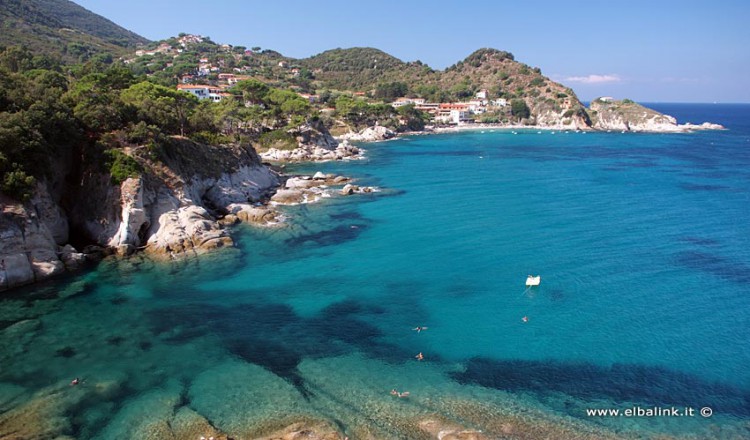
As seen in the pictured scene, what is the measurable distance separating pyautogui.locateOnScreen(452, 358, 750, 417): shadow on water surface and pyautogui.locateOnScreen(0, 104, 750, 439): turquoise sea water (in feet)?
0.31

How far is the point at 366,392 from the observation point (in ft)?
67.7

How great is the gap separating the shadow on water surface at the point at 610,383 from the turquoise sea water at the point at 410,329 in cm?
9

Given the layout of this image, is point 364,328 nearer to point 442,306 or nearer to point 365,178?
point 442,306

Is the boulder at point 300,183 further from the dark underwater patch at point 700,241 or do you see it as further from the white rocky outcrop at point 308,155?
the dark underwater patch at point 700,241

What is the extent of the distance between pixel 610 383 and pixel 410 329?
10.2 metres

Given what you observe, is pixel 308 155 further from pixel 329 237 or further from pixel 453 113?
pixel 453 113

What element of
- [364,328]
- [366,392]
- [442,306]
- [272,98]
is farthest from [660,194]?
[272,98]

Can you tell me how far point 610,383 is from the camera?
70.9 feet

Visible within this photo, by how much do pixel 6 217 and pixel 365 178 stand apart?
47482 millimetres

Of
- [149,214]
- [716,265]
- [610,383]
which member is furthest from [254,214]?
[716,265]

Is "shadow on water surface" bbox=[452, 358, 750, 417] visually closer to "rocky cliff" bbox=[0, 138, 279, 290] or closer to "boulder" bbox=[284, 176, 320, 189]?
"rocky cliff" bbox=[0, 138, 279, 290]

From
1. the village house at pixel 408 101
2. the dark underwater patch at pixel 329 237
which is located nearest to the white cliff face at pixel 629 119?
the village house at pixel 408 101

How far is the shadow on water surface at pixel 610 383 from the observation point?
20.5 m

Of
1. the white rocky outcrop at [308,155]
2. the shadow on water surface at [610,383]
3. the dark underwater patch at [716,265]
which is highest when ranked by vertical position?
the white rocky outcrop at [308,155]
